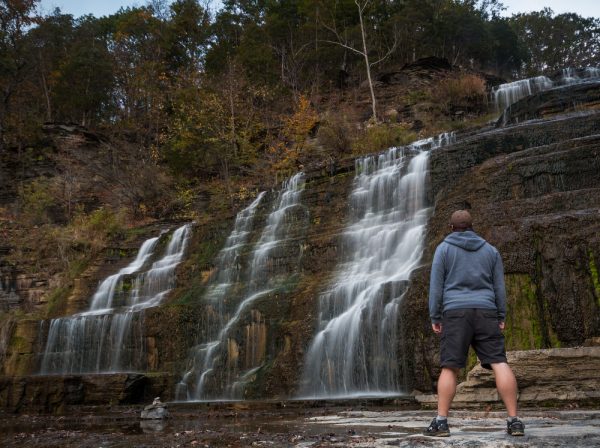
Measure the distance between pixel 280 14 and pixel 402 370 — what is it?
32.4 metres

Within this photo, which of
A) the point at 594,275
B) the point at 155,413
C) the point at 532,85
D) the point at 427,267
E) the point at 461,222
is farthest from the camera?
the point at 532,85

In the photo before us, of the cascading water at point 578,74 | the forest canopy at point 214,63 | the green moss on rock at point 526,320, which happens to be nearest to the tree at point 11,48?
the forest canopy at point 214,63

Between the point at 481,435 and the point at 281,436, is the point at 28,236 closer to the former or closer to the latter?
the point at 281,436

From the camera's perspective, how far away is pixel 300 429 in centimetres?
606

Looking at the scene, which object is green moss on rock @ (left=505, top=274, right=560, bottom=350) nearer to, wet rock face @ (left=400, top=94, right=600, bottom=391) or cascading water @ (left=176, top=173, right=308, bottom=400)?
wet rock face @ (left=400, top=94, right=600, bottom=391)

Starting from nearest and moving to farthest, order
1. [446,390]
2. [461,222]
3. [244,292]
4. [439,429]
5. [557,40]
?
1. [439,429]
2. [446,390]
3. [461,222]
4. [244,292]
5. [557,40]

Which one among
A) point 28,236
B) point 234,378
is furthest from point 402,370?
point 28,236

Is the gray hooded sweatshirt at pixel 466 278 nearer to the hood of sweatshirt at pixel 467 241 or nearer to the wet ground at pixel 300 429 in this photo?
the hood of sweatshirt at pixel 467 241

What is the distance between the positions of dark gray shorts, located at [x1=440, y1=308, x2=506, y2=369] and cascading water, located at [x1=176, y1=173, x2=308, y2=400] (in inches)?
311

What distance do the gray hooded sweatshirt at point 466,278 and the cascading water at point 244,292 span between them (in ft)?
25.6

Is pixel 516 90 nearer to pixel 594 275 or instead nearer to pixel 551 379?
pixel 594 275

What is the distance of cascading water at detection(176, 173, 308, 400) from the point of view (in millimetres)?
12602

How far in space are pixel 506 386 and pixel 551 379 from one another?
294 centimetres

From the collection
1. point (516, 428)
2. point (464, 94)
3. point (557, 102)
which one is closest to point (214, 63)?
point (464, 94)
